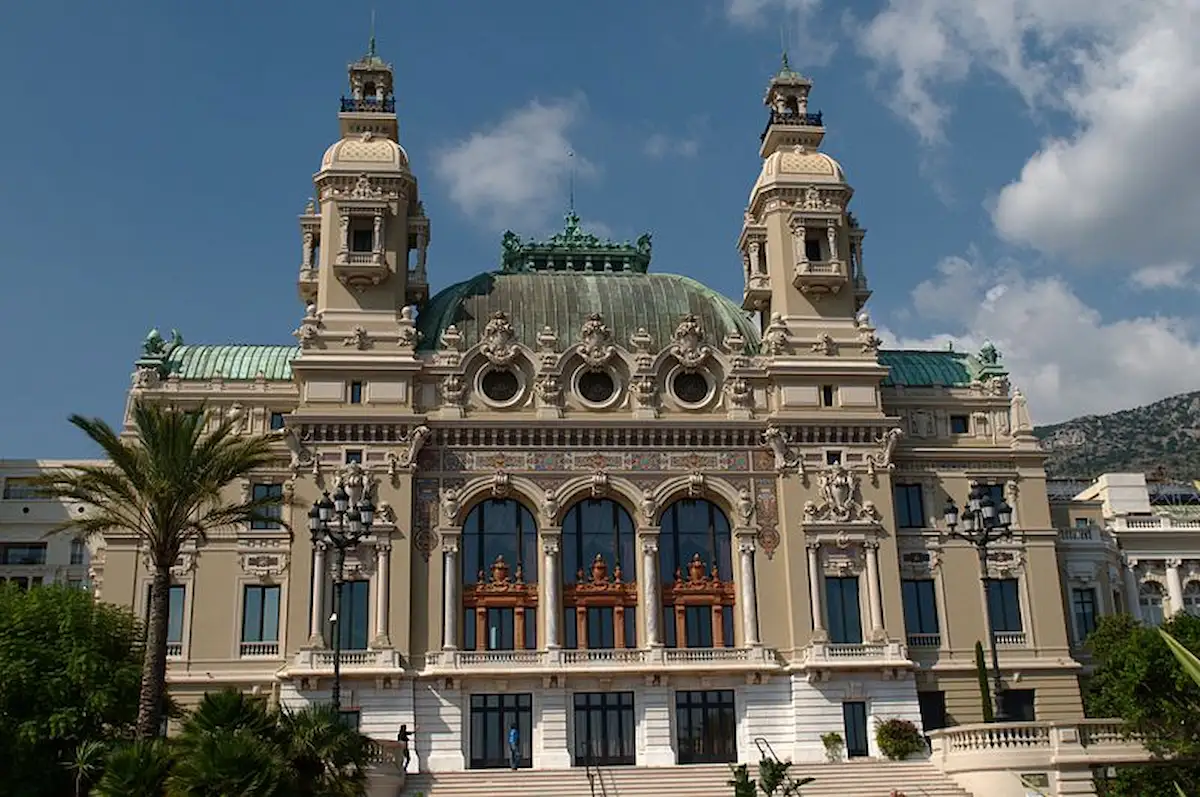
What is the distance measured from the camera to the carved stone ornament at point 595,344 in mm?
56500

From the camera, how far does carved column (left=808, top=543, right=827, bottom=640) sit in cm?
5300

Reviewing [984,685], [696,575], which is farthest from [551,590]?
[984,685]

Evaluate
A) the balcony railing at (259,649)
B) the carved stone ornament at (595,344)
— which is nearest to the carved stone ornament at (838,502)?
the carved stone ornament at (595,344)

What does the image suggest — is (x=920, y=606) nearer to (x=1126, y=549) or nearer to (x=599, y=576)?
(x=599, y=576)

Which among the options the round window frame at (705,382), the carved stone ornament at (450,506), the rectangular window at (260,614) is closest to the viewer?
the rectangular window at (260,614)

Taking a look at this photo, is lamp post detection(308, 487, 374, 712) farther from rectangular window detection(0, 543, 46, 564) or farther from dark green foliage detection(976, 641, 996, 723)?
rectangular window detection(0, 543, 46, 564)

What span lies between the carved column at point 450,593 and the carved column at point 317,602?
4.91 meters

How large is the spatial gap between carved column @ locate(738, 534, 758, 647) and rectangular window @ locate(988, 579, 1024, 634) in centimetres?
1084

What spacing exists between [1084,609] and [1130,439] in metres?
119

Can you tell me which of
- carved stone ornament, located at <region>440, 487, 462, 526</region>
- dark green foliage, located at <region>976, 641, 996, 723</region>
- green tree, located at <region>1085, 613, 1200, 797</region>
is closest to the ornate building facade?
carved stone ornament, located at <region>440, 487, 462, 526</region>

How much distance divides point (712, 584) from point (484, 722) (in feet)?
36.9

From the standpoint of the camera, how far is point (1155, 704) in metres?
42.0

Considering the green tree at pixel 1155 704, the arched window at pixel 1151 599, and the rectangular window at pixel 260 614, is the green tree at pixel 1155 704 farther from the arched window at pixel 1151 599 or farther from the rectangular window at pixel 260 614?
the rectangular window at pixel 260 614

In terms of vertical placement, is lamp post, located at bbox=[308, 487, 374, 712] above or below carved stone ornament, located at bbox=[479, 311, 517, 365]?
below
